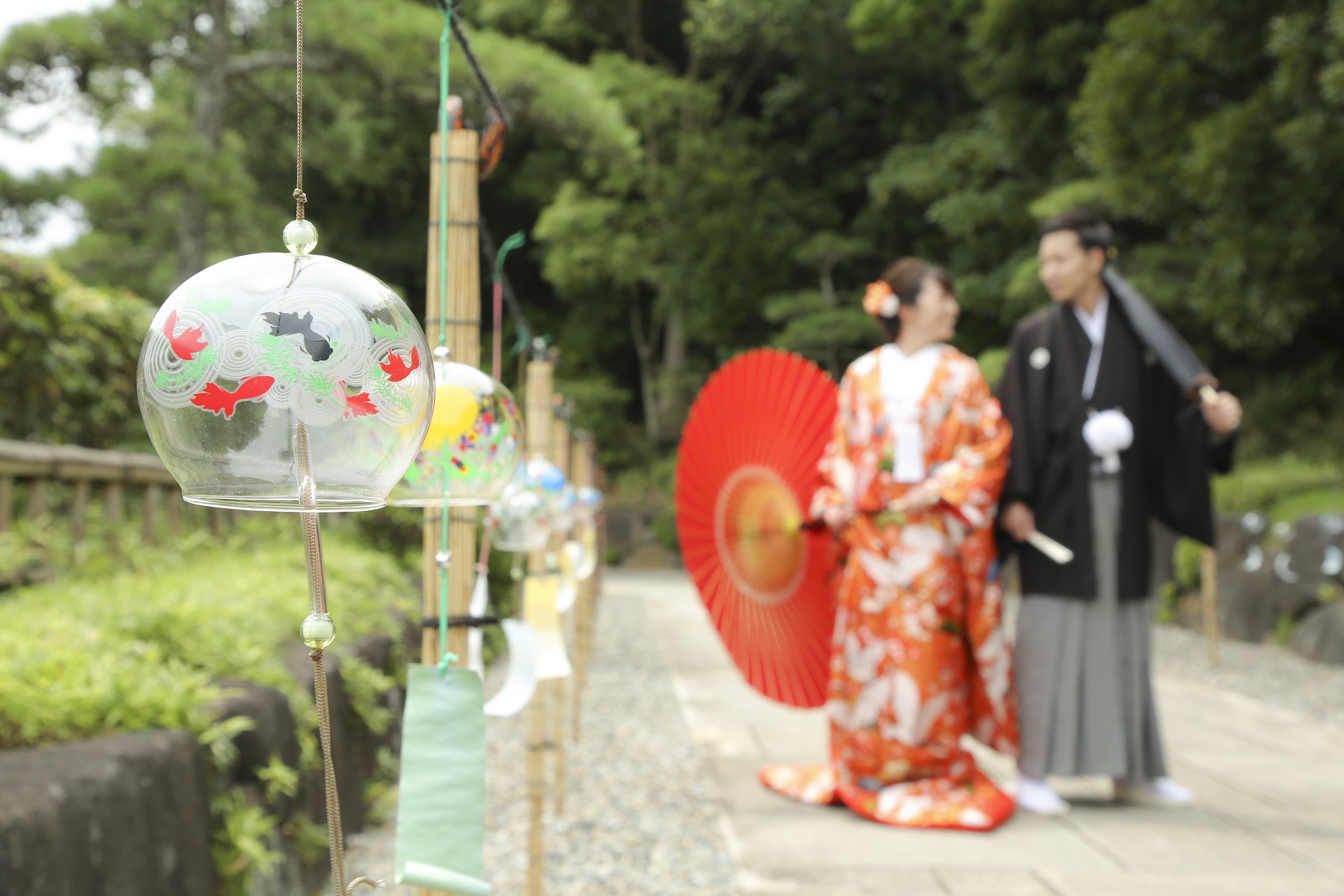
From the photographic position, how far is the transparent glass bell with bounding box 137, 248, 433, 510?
2.68 feet

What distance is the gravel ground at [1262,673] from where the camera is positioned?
534 centimetres

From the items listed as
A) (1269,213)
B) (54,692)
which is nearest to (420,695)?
(54,692)

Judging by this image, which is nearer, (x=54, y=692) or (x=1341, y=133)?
(x=54, y=692)

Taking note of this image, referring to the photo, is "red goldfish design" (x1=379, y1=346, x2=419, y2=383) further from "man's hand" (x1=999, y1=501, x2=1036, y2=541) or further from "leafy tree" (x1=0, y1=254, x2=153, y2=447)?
"leafy tree" (x1=0, y1=254, x2=153, y2=447)

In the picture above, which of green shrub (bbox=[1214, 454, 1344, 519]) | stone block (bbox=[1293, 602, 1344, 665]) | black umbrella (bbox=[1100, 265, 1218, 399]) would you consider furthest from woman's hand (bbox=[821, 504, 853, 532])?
green shrub (bbox=[1214, 454, 1344, 519])

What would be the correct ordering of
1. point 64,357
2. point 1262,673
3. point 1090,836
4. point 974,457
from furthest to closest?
point 1262,673, point 64,357, point 974,457, point 1090,836

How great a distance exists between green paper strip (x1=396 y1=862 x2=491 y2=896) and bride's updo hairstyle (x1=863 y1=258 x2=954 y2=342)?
234 cm

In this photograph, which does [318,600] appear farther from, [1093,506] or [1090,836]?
[1093,506]

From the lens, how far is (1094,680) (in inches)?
128

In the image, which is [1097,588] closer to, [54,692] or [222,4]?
[54,692]

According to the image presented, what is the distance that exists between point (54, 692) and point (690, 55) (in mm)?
15908

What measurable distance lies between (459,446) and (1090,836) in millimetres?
2451

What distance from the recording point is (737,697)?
17.2 feet

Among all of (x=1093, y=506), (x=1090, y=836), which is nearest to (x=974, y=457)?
(x=1093, y=506)
